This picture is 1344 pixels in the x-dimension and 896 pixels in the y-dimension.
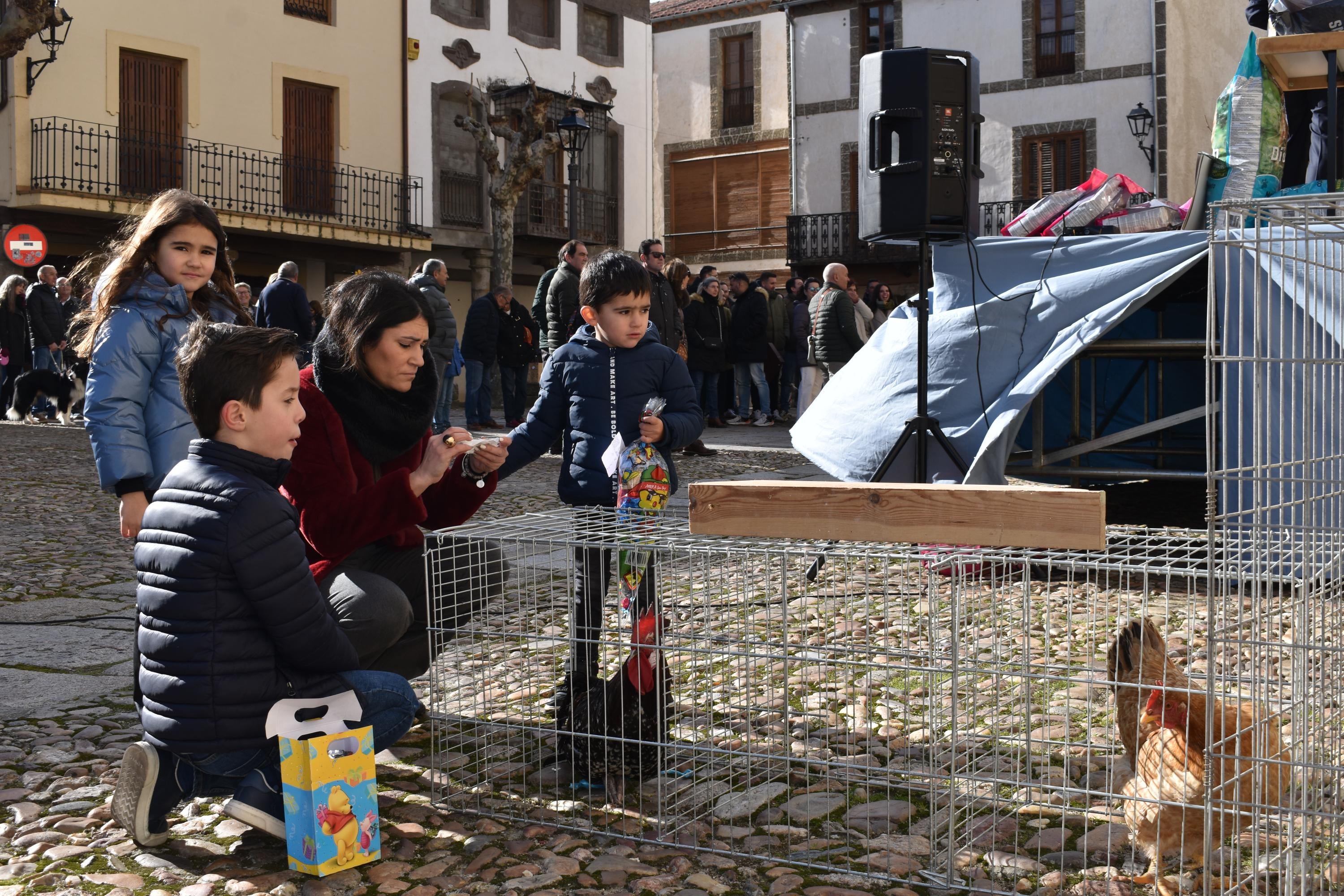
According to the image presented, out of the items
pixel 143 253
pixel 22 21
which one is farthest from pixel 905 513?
pixel 22 21

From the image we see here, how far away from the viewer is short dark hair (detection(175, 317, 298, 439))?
2.73 metres

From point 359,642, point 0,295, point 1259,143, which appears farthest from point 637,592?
point 0,295

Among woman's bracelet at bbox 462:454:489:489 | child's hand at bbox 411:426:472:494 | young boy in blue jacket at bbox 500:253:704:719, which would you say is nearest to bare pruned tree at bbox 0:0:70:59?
young boy in blue jacket at bbox 500:253:704:719

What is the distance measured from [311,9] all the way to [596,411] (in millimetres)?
19803

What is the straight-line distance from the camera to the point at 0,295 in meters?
14.0

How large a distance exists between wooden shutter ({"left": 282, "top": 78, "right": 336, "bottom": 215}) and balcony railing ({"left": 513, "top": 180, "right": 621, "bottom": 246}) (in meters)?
3.55

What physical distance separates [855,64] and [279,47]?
40.2 ft

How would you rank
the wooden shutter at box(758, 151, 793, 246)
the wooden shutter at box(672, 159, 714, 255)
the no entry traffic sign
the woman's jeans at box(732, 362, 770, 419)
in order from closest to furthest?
the woman's jeans at box(732, 362, 770, 419)
the no entry traffic sign
the wooden shutter at box(758, 151, 793, 246)
the wooden shutter at box(672, 159, 714, 255)

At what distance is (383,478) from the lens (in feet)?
10.4

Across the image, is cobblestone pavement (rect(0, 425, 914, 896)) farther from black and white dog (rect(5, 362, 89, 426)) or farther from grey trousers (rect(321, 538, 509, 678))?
black and white dog (rect(5, 362, 89, 426))

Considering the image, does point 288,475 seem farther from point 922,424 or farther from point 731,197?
point 731,197

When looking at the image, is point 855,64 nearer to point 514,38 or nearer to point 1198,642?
point 514,38

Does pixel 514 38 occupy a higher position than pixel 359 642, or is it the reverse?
pixel 514 38

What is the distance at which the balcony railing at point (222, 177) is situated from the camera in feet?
59.9
